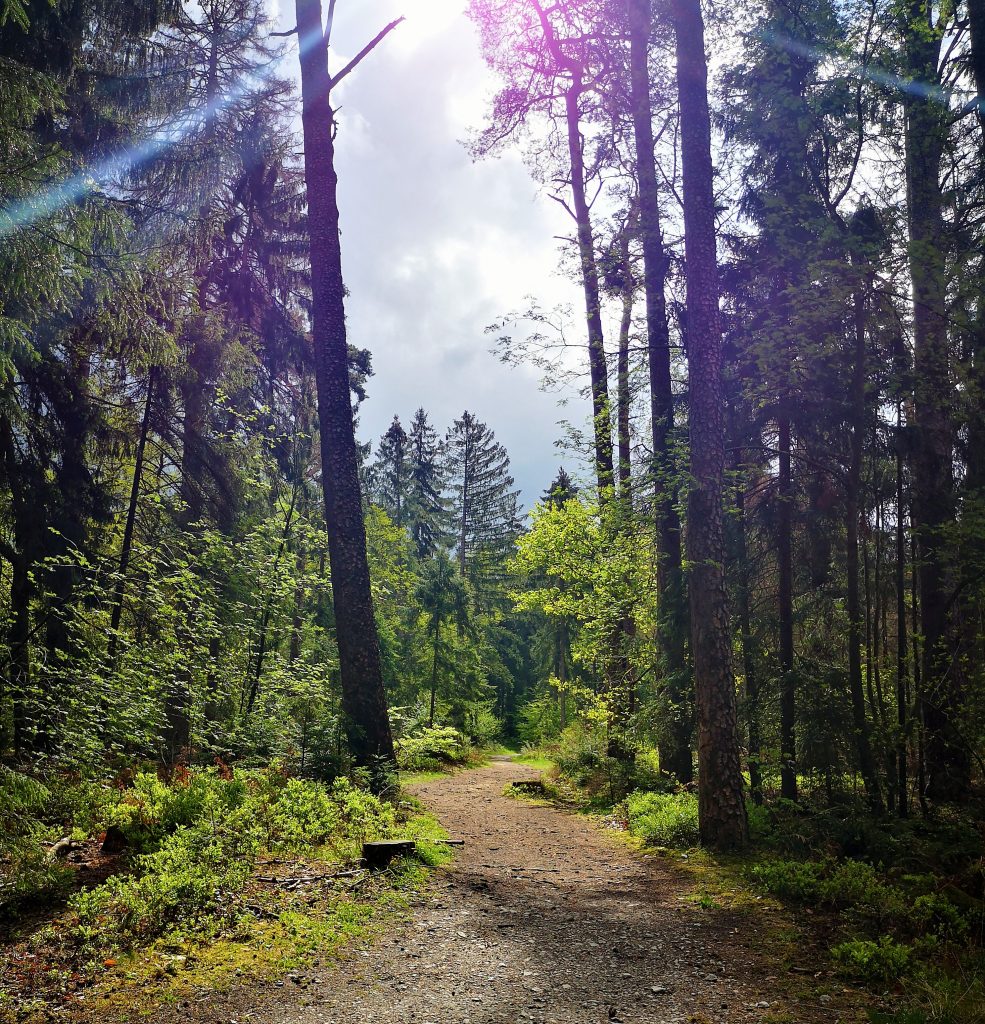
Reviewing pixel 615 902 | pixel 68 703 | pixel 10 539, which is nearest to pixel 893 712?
pixel 615 902

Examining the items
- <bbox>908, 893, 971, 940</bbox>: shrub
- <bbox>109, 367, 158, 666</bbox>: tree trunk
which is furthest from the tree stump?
<bbox>109, 367, 158, 666</bbox>: tree trunk

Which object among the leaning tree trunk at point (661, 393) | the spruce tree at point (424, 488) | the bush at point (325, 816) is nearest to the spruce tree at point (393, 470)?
the spruce tree at point (424, 488)

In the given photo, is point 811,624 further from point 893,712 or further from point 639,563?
point 639,563

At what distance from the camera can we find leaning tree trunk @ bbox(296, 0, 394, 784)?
874 cm

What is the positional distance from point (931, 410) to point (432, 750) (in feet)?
40.3

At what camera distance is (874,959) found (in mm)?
3949

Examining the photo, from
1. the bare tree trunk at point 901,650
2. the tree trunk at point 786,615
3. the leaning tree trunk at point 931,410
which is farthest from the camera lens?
the tree trunk at point 786,615

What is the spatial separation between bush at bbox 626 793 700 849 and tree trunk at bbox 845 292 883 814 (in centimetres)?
194

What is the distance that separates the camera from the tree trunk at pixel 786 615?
782 centimetres

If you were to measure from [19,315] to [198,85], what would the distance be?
608cm

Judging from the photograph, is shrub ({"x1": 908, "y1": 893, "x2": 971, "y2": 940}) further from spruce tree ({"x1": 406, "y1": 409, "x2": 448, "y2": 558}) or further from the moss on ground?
spruce tree ({"x1": 406, "y1": 409, "x2": 448, "y2": 558})

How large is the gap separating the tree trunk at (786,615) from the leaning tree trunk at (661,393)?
5.24 ft

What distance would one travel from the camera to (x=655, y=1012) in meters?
3.59

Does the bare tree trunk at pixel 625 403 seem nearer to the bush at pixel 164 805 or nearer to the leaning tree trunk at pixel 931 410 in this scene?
the leaning tree trunk at pixel 931 410
